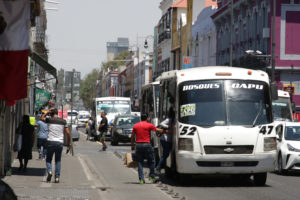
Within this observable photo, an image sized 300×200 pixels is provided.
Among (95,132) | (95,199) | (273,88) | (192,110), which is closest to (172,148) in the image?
(192,110)

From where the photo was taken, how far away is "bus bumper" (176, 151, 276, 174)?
18.8m

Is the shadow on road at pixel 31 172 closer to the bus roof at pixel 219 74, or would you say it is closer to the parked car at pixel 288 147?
the bus roof at pixel 219 74

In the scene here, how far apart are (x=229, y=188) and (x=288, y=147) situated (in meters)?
5.17

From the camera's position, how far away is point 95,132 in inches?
2266

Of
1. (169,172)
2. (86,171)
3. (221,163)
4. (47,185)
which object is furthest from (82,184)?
(86,171)

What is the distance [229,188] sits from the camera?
18672 mm

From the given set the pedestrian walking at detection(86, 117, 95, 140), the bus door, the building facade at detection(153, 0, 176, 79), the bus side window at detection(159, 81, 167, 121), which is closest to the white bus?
the pedestrian walking at detection(86, 117, 95, 140)

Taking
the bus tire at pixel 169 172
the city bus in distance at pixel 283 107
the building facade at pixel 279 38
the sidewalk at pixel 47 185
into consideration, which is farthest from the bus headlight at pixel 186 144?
the building facade at pixel 279 38

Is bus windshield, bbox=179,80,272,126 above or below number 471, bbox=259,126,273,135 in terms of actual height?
above

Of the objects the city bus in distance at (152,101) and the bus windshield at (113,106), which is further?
the bus windshield at (113,106)

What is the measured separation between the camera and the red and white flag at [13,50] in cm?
899

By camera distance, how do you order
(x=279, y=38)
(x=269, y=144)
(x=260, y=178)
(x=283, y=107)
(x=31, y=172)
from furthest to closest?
1. (x=279, y=38)
2. (x=283, y=107)
3. (x=31, y=172)
4. (x=260, y=178)
5. (x=269, y=144)

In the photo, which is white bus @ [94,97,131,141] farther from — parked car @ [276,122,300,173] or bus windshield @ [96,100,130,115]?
parked car @ [276,122,300,173]

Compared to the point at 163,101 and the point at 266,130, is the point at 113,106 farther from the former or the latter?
the point at 266,130
